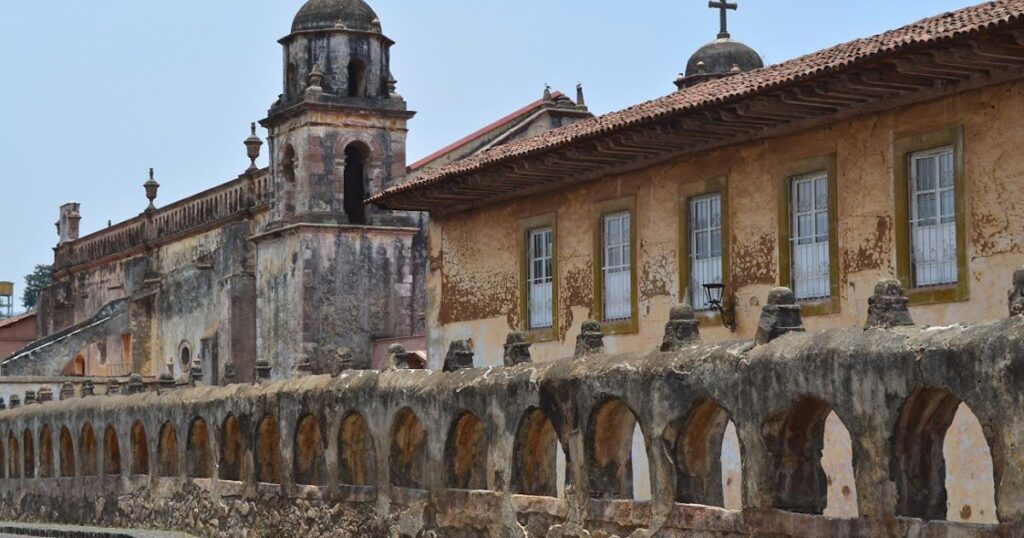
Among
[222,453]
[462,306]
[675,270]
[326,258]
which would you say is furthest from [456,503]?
[326,258]

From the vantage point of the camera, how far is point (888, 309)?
40.2ft

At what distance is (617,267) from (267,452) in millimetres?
4453

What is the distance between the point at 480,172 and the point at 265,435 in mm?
4117

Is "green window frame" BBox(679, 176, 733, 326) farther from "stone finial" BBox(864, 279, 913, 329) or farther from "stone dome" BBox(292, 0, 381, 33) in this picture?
"stone dome" BBox(292, 0, 381, 33)

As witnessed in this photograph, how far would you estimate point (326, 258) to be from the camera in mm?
37094

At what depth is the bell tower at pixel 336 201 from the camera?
37.0 metres

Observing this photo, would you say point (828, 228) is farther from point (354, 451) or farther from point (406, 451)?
point (354, 451)

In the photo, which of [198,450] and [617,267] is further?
[198,450]

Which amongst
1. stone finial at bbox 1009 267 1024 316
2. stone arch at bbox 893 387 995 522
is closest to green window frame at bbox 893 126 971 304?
stone arch at bbox 893 387 995 522

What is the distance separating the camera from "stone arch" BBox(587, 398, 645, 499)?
15.2 meters

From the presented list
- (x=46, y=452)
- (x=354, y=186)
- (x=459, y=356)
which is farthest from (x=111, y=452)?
(x=354, y=186)

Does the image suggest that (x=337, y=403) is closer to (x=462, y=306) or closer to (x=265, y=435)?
(x=265, y=435)

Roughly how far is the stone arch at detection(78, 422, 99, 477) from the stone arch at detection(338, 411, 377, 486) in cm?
919

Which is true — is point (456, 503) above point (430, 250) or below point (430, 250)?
below
